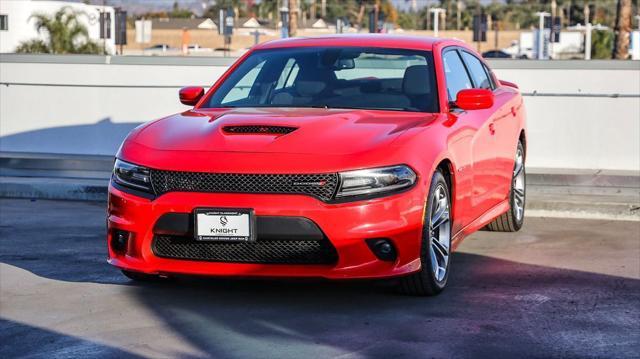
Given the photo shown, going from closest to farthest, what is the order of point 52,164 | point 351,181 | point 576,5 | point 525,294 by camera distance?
point 351,181 < point 525,294 < point 52,164 < point 576,5

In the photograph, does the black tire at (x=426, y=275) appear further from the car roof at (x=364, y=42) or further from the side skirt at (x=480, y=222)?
the car roof at (x=364, y=42)

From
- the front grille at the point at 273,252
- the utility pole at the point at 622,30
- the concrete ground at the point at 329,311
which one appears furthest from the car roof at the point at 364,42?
the utility pole at the point at 622,30

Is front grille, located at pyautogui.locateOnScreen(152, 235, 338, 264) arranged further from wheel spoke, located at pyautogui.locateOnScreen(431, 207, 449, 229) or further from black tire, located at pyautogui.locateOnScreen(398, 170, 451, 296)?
wheel spoke, located at pyautogui.locateOnScreen(431, 207, 449, 229)

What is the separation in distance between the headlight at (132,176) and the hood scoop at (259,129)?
523 millimetres

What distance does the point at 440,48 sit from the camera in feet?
26.7

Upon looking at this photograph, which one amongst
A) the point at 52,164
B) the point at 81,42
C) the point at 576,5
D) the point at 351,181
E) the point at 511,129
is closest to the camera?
the point at 351,181

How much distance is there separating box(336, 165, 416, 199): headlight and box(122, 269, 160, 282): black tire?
1494 mm

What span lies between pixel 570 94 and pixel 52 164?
5457mm

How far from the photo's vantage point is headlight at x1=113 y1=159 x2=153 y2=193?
263 inches

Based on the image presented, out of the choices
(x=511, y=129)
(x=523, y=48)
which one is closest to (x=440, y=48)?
(x=511, y=129)

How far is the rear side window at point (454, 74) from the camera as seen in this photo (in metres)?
7.96

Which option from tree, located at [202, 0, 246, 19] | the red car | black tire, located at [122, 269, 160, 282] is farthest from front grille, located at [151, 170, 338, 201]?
tree, located at [202, 0, 246, 19]

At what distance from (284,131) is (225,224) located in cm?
70

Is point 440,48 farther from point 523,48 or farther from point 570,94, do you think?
point 523,48
